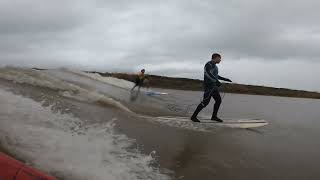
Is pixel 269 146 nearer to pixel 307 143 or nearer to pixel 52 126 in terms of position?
pixel 307 143

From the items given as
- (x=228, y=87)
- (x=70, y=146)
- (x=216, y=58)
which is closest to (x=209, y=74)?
(x=216, y=58)

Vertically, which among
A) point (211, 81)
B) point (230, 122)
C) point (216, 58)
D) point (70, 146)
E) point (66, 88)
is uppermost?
point (216, 58)

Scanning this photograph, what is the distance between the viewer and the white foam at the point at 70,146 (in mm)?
8117

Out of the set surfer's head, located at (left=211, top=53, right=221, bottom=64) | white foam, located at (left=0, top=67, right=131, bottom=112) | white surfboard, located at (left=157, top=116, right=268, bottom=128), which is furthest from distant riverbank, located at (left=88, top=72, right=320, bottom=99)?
surfer's head, located at (left=211, top=53, right=221, bottom=64)

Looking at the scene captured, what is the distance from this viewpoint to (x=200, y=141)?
11.8 m

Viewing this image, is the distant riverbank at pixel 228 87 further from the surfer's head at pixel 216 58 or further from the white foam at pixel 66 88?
the surfer's head at pixel 216 58

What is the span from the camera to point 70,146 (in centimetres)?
948

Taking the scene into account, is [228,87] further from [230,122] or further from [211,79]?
[211,79]

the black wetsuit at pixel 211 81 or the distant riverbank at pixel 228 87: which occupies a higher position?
the black wetsuit at pixel 211 81

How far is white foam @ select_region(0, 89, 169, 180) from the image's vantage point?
8.12 meters

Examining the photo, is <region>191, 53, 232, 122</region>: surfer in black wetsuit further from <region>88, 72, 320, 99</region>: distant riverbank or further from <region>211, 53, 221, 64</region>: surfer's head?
<region>88, 72, 320, 99</region>: distant riverbank

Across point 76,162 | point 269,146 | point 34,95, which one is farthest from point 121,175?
point 34,95

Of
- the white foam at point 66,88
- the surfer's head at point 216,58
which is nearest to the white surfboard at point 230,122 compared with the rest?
the surfer's head at point 216,58

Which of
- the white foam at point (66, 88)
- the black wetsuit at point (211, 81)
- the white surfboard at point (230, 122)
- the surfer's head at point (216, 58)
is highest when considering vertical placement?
the surfer's head at point (216, 58)
